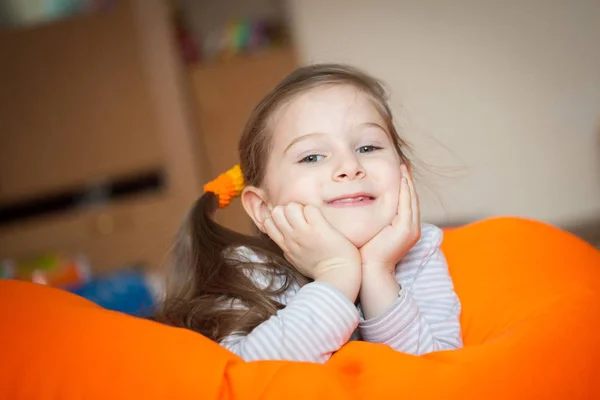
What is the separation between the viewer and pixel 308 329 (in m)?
0.85

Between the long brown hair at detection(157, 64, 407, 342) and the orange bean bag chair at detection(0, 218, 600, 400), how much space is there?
0.59 feet

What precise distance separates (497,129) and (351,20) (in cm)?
84

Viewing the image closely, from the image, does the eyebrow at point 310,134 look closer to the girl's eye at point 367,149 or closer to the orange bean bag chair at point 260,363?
the girl's eye at point 367,149

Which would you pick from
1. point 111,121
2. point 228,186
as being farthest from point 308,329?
point 111,121

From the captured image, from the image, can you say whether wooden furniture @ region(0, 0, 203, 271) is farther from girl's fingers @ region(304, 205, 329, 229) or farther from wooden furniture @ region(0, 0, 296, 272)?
girl's fingers @ region(304, 205, 329, 229)

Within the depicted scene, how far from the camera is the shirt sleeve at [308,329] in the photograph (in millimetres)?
852

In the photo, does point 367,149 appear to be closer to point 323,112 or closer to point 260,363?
point 323,112

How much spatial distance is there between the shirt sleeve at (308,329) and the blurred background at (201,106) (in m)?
1.96

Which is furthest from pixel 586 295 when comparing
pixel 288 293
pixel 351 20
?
pixel 351 20

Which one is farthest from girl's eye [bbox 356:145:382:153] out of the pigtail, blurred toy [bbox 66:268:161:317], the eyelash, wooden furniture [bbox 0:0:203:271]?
wooden furniture [bbox 0:0:203:271]

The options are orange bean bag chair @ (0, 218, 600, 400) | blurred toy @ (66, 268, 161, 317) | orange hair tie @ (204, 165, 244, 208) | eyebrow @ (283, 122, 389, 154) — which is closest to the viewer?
orange bean bag chair @ (0, 218, 600, 400)

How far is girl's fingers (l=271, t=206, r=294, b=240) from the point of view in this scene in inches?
38.1

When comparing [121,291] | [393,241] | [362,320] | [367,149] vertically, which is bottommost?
[121,291]

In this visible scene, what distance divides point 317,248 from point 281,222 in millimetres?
73
